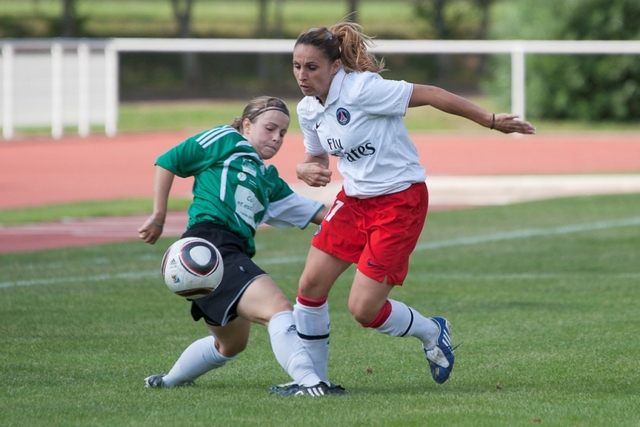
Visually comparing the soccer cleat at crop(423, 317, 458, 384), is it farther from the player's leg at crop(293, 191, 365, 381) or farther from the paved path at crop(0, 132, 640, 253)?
the paved path at crop(0, 132, 640, 253)

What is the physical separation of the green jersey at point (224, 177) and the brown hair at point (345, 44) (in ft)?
2.19

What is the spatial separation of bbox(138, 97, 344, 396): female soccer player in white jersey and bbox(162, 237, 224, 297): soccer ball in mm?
93

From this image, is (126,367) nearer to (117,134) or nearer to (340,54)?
(340,54)

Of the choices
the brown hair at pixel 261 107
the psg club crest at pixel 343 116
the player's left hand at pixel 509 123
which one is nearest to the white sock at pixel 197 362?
the brown hair at pixel 261 107

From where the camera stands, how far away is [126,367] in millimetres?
6379

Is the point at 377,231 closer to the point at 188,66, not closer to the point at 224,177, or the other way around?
the point at 224,177

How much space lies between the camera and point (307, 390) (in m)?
5.31

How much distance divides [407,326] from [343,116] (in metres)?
1.18

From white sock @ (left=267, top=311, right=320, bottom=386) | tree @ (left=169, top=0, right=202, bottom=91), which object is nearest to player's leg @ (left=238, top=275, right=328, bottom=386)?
white sock @ (left=267, top=311, right=320, bottom=386)

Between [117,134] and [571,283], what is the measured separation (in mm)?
20334

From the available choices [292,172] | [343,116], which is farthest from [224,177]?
[292,172]

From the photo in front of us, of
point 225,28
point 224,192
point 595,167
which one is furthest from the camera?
point 225,28

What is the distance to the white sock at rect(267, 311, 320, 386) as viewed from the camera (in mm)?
5281

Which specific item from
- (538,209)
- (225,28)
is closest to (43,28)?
(225,28)
